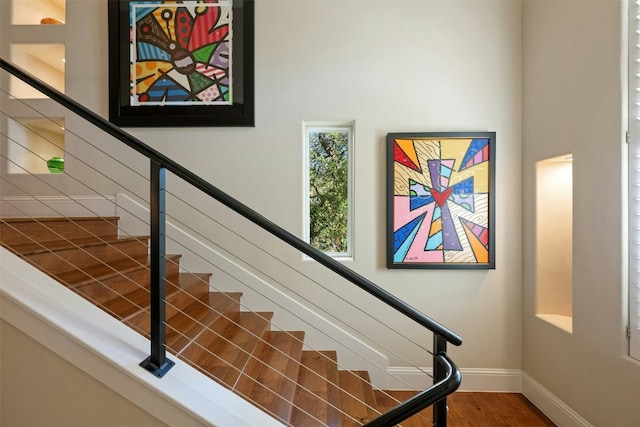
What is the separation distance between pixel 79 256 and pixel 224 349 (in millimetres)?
1001

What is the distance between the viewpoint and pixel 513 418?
216 cm

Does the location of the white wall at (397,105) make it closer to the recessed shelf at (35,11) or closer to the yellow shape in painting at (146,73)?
the recessed shelf at (35,11)

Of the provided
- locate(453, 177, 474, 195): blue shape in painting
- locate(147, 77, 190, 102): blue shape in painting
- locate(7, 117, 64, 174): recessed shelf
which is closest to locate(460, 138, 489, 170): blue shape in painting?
locate(453, 177, 474, 195): blue shape in painting

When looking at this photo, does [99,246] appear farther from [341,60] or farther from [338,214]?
[341,60]

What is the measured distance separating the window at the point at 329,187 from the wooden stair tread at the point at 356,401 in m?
0.95

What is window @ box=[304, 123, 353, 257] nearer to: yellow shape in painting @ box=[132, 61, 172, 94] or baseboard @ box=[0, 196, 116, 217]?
yellow shape in painting @ box=[132, 61, 172, 94]

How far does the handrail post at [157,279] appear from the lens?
111 centimetres

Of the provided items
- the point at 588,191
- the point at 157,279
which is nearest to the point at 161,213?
the point at 157,279

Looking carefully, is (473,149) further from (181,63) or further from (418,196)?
(181,63)

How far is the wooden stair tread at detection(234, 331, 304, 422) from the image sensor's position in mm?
1518

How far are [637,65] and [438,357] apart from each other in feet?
6.10

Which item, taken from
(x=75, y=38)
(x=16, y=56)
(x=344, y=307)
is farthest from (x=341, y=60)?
(x=16, y=56)

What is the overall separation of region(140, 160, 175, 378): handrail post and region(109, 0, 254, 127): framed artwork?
1541mm

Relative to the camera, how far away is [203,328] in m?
1.78
